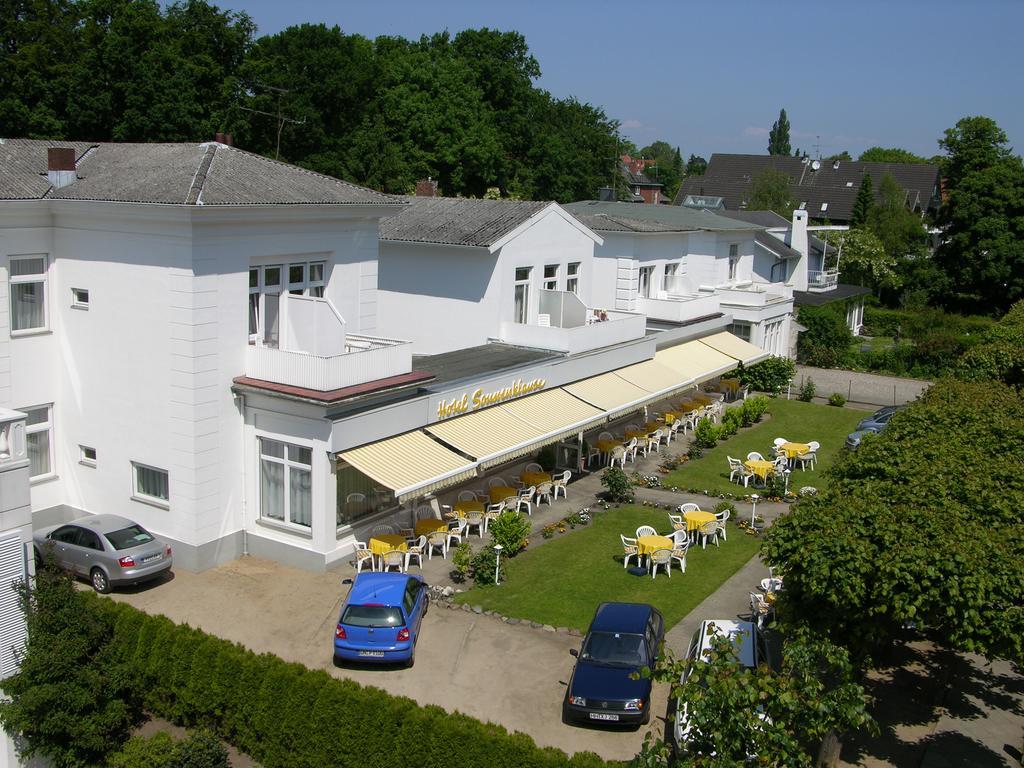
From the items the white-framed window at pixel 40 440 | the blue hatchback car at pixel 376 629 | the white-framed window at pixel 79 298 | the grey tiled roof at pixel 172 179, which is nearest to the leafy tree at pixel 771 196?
the grey tiled roof at pixel 172 179

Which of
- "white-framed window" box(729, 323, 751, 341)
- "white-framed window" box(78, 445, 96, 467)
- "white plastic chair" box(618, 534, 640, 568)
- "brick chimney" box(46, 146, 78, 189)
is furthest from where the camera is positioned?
"white-framed window" box(729, 323, 751, 341)

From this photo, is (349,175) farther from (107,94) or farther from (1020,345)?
(1020,345)

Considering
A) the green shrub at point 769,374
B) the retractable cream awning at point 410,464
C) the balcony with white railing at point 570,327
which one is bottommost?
the green shrub at point 769,374

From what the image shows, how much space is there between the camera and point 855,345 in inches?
2181

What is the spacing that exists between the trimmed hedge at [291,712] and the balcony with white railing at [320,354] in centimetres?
606

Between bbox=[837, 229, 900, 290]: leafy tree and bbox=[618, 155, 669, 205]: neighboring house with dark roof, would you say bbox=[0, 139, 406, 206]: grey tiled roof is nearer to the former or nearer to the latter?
bbox=[837, 229, 900, 290]: leafy tree

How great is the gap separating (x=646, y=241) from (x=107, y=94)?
96.8 feet

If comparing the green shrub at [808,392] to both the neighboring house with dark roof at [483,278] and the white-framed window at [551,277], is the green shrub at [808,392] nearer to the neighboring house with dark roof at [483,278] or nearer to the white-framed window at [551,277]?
the neighboring house with dark roof at [483,278]

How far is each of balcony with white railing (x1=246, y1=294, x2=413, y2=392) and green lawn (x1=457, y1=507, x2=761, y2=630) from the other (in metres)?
5.31

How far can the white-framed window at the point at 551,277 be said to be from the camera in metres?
31.4

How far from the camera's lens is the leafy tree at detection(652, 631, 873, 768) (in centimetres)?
1062

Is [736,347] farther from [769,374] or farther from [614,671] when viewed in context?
[614,671]

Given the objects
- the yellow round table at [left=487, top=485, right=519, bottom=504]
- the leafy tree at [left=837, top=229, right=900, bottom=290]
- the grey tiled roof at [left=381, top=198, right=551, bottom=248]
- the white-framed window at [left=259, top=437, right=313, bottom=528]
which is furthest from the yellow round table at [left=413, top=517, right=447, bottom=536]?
the leafy tree at [left=837, top=229, right=900, bottom=290]

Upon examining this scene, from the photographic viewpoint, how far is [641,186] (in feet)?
429
